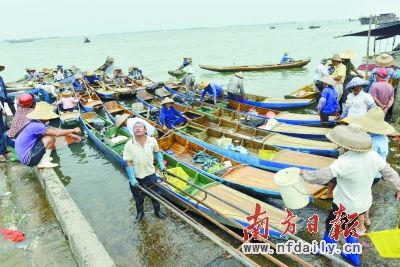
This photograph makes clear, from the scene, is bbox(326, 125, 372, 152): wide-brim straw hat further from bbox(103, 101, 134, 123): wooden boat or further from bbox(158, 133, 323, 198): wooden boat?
bbox(103, 101, 134, 123): wooden boat

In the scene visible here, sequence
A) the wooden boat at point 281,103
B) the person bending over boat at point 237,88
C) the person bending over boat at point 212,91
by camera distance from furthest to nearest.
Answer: the wooden boat at point 281,103
the person bending over boat at point 237,88
the person bending over boat at point 212,91

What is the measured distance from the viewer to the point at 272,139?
9906mm

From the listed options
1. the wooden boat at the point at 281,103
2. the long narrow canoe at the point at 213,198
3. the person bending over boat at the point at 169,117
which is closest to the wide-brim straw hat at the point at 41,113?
the long narrow canoe at the point at 213,198

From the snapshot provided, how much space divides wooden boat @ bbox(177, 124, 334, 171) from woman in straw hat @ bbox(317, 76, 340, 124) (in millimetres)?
2221

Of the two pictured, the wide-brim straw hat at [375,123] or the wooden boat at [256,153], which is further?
the wooden boat at [256,153]

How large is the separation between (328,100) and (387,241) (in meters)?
6.97

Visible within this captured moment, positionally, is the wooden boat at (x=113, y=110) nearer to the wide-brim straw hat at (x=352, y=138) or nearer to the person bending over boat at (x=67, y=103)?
the person bending over boat at (x=67, y=103)

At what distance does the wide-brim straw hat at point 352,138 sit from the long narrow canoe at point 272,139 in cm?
486

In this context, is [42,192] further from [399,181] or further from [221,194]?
[399,181]

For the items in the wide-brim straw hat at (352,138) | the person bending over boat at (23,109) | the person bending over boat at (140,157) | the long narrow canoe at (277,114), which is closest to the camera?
the wide-brim straw hat at (352,138)

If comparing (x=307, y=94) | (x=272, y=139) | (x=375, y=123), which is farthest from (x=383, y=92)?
(x=307, y=94)

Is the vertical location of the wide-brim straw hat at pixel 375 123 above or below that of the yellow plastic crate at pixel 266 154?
above

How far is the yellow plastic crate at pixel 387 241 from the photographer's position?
3547 mm

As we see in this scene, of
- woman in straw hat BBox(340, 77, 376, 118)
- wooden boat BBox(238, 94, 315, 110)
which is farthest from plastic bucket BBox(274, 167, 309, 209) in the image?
wooden boat BBox(238, 94, 315, 110)
